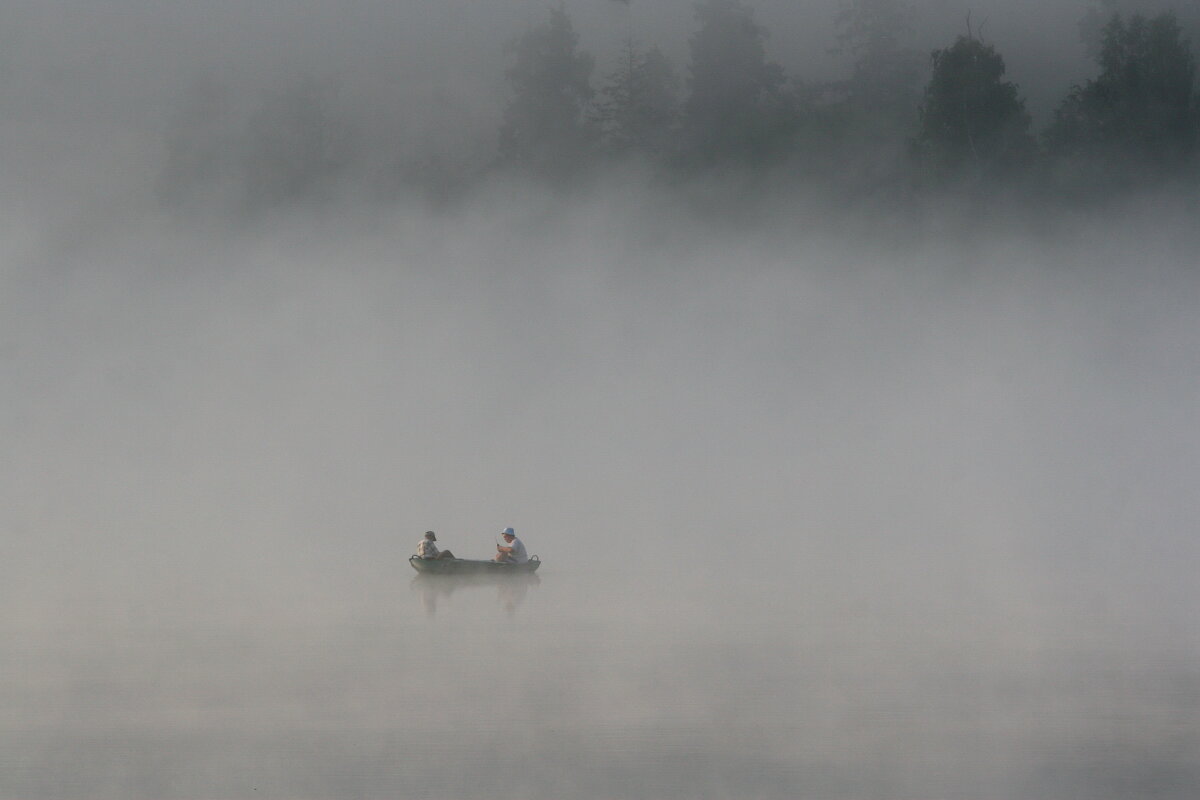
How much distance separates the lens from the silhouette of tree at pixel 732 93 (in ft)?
229

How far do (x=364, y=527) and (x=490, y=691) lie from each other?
2065cm

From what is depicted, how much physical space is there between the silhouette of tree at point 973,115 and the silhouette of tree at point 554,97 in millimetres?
17055

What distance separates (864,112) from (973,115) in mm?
8813

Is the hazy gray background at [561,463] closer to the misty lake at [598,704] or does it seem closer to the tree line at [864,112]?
the misty lake at [598,704]

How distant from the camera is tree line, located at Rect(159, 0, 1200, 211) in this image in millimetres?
61906

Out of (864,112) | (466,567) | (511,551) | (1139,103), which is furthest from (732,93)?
(466,567)

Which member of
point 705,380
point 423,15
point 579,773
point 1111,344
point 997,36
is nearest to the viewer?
point 579,773

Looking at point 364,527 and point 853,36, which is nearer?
point 364,527

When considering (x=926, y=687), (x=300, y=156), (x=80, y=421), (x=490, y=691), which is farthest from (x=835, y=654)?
(x=300, y=156)

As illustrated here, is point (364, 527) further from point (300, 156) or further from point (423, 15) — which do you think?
point (423, 15)

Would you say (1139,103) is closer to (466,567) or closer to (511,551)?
(511,551)

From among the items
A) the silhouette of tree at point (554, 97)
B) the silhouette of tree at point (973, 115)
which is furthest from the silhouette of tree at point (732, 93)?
the silhouette of tree at point (973, 115)

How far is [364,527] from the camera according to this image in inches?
1393

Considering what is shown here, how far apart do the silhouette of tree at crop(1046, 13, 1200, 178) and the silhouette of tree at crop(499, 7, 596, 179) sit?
2260 cm
